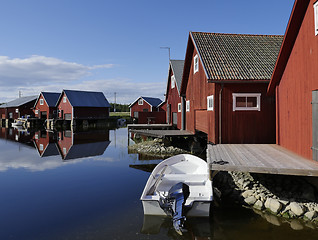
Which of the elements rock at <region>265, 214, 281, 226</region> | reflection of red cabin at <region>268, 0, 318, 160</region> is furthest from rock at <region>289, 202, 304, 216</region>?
reflection of red cabin at <region>268, 0, 318, 160</region>

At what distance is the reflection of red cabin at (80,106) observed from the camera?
45.8m

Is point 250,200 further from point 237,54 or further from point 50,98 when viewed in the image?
point 50,98

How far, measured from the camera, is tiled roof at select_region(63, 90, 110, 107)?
1821 inches

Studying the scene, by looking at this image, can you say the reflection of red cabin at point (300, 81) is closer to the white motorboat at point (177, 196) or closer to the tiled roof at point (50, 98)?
the white motorboat at point (177, 196)

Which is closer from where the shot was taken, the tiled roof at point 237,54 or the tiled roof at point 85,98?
the tiled roof at point 237,54

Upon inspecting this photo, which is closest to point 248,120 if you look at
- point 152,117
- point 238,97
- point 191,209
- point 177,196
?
point 238,97

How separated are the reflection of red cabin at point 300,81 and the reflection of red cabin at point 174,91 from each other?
1431cm

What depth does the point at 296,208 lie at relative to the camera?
7.32 m

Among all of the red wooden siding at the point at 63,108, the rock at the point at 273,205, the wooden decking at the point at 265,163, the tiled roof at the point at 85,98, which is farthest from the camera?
the tiled roof at the point at 85,98

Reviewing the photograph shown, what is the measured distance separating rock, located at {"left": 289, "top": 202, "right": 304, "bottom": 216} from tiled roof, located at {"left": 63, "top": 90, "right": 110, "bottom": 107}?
42573mm

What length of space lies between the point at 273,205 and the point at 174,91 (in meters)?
19.9

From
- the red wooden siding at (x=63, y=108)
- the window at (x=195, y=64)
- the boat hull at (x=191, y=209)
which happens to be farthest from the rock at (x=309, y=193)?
the red wooden siding at (x=63, y=108)

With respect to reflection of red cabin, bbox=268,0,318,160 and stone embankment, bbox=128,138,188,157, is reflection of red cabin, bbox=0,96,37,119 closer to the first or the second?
stone embankment, bbox=128,138,188,157

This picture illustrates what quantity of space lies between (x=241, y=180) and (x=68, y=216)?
6231 millimetres
